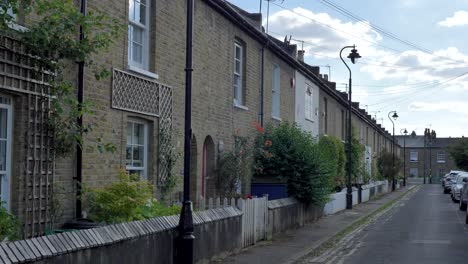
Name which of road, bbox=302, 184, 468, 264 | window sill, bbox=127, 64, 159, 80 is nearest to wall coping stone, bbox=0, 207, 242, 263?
window sill, bbox=127, 64, 159, 80

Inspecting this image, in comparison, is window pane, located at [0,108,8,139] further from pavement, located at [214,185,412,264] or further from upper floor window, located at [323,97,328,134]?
upper floor window, located at [323,97,328,134]

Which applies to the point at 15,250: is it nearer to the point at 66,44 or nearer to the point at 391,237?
the point at 66,44

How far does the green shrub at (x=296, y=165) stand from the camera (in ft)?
66.6

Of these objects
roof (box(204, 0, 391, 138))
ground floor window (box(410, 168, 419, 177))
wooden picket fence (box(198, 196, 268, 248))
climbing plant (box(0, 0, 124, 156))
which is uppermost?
roof (box(204, 0, 391, 138))

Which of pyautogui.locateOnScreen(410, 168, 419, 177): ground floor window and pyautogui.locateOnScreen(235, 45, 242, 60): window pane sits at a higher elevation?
pyautogui.locateOnScreen(235, 45, 242, 60): window pane

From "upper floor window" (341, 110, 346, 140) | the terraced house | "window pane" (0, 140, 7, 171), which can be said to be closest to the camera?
"window pane" (0, 140, 7, 171)

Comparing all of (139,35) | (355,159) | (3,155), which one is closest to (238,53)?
(139,35)

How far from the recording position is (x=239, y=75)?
66.5 feet

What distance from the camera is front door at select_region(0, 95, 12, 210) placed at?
929 cm

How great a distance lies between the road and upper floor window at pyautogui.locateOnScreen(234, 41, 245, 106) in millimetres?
5407

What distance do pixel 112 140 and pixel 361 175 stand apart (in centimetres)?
3359

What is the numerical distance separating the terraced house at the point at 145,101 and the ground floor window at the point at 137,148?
0.07 feet

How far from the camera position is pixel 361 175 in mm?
43812

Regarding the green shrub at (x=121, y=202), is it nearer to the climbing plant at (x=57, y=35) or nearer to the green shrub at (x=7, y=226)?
the climbing plant at (x=57, y=35)
